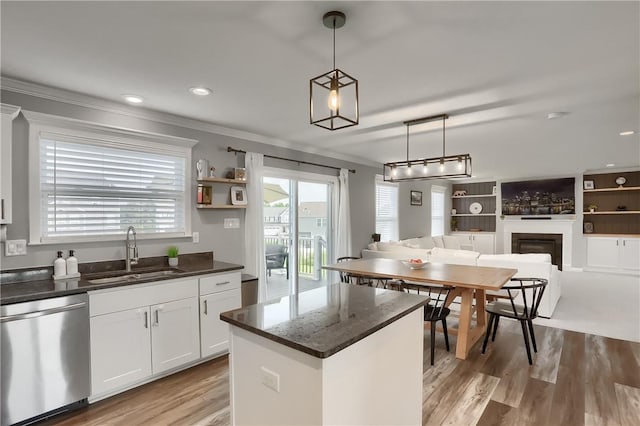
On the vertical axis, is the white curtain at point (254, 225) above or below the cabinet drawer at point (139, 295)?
above

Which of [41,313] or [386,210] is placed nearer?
[41,313]

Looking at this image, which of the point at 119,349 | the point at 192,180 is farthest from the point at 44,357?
the point at 192,180

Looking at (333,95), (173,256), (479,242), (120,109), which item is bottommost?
(479,242)

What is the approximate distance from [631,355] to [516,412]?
76.3 inches

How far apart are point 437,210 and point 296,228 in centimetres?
610

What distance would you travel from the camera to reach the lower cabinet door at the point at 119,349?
2.50 m

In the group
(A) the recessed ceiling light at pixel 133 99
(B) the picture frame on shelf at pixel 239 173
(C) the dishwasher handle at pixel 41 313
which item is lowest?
(C) the dishwasher handle at pixel 41 313

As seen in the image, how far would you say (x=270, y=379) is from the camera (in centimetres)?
150

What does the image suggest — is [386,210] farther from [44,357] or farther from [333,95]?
[44,357]

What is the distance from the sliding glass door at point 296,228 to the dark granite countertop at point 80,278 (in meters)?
1.30

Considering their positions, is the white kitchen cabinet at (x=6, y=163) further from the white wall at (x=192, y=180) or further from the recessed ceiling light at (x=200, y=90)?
the recessed ceiling light at (x=200, y=90)

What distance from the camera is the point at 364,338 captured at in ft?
5.02

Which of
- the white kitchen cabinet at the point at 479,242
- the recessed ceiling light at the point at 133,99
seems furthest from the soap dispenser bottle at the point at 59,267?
the white kitchen cabinet at the point at 479,242

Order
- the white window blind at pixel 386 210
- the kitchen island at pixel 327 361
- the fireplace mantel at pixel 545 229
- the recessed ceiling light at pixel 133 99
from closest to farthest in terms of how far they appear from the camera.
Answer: the kitchen island at pixel 327 361
the recessed ceiling light at pixel 133 99
the white window blind at pixel 386 210
the fireplace mantel at pixel 545 229
